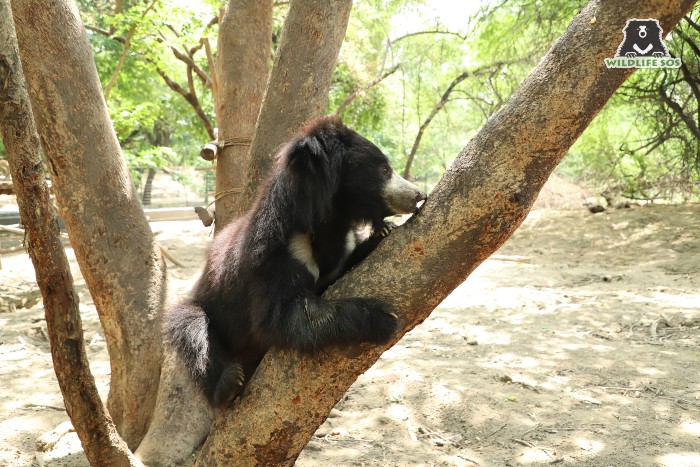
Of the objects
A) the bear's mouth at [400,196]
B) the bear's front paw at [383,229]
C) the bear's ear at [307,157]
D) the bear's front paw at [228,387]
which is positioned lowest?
the bear's front paw at [228,387]

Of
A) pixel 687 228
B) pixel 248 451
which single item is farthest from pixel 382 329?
pixel 687 228

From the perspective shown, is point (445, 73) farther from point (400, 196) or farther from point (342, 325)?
point (342, 325)

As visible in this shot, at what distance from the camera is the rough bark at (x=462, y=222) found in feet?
5.23

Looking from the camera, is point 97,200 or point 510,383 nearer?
point 97,200

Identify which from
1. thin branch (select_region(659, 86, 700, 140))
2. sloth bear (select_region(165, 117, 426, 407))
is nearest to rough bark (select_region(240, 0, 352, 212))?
sloth bear (select_region(165, 117, 426, 407))

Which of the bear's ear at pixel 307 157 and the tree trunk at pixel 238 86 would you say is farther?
the tree trunk at pixel 238 86

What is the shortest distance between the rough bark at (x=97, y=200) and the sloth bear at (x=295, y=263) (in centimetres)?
50

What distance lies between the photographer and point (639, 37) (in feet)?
5.42

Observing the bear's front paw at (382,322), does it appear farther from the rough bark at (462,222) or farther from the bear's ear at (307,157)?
the bear's ear at (307,157)

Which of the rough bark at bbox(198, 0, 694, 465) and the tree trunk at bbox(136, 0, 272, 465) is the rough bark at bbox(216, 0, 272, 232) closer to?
the tree trunk at bbox(136, 0, 272, 465)

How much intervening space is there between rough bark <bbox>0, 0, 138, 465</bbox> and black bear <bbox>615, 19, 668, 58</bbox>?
160 cm

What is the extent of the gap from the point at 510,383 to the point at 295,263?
2419 mm

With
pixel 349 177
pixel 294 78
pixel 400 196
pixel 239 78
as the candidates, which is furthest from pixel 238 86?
pixel 400 196
